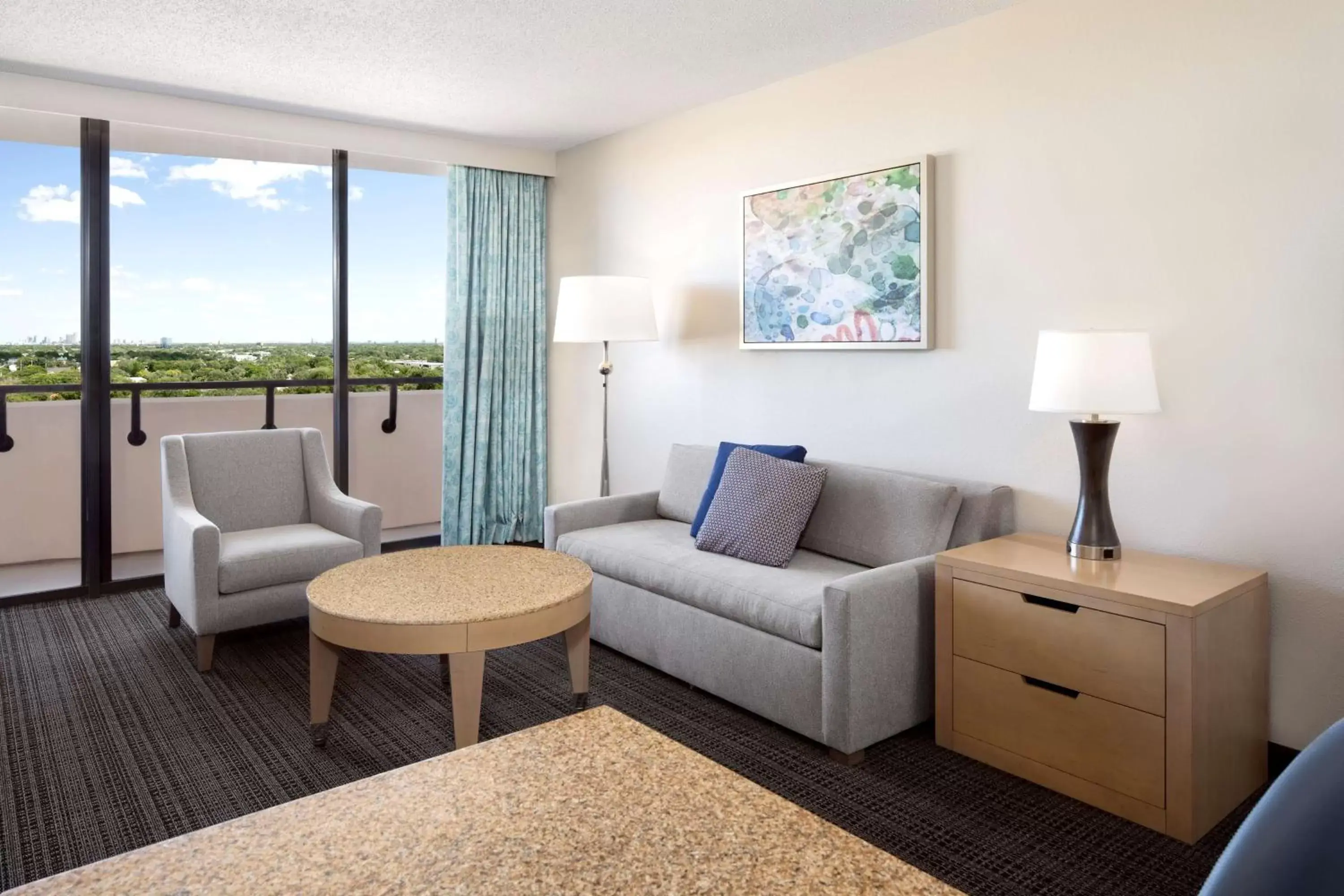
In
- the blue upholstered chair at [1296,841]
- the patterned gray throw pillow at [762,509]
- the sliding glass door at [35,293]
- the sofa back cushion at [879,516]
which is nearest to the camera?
the blue upholstered chair at [1296,841]

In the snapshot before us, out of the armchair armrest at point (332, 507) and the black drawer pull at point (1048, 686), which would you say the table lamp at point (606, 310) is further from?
the black drawer pull at point (1048, 686)

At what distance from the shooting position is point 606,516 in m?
4.25

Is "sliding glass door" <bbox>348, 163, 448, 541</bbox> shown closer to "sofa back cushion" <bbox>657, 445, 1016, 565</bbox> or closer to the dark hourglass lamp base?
"sofa back cushion" <bbox>657, 445, 1016, 565</bbox>

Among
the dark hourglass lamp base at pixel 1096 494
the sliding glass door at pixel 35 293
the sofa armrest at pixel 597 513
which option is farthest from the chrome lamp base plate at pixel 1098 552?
the sliding glass door at pixel 35 293

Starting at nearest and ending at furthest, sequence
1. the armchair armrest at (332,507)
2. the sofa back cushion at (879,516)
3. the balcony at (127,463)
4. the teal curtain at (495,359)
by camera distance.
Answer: the sofa back cushion at (879,516), the armchair armrest at (332,507), the balcony at (127,463), the teal curtain at (495,359)

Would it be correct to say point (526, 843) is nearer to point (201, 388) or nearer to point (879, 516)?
point (879, 516)

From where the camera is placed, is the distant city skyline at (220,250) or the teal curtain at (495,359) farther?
the teal curtain at (495,359)

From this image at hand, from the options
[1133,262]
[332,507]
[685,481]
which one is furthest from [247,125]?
[1133,262]

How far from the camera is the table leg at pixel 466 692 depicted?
2.58m

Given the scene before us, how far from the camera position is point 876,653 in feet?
9.15

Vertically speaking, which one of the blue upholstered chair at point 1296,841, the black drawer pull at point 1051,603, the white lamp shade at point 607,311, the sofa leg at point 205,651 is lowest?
the sofa leg at point 205,651

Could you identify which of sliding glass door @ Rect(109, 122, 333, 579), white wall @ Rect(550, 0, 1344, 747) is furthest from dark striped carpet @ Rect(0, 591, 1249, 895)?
sliding glass door @ Rect(109, 122, 333, 579)

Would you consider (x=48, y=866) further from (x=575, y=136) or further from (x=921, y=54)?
(x=575, y=136)

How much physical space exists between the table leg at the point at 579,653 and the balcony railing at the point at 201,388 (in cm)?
268
